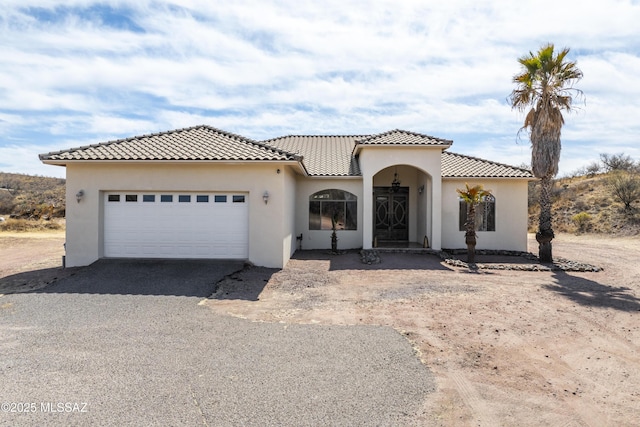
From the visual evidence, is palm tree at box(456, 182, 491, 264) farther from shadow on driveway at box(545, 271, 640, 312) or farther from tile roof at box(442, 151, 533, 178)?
shadow on driveway at box(545, 271, 640, 312)

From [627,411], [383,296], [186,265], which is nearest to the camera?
[627,411]

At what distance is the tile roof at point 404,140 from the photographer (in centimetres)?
1600

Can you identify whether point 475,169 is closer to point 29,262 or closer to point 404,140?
point 404,140

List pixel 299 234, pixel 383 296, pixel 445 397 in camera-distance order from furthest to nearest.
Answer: pixel 299 234
pixel 383 296
pixel 445 397

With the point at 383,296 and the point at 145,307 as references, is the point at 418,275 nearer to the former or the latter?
the point at 383,296

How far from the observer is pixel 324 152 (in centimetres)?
2130

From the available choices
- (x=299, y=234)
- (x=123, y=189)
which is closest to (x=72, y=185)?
(x=123, y=189)

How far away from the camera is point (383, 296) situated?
31.4 feet

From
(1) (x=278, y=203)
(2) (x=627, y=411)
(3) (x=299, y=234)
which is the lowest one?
(2) (x=627, y=411)

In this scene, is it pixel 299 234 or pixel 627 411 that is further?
pixel 299 234

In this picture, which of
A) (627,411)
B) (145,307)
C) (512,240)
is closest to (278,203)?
(145,307)

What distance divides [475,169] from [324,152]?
7.56 metres

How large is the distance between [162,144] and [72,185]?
301cm

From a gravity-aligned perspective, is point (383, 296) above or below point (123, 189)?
below
